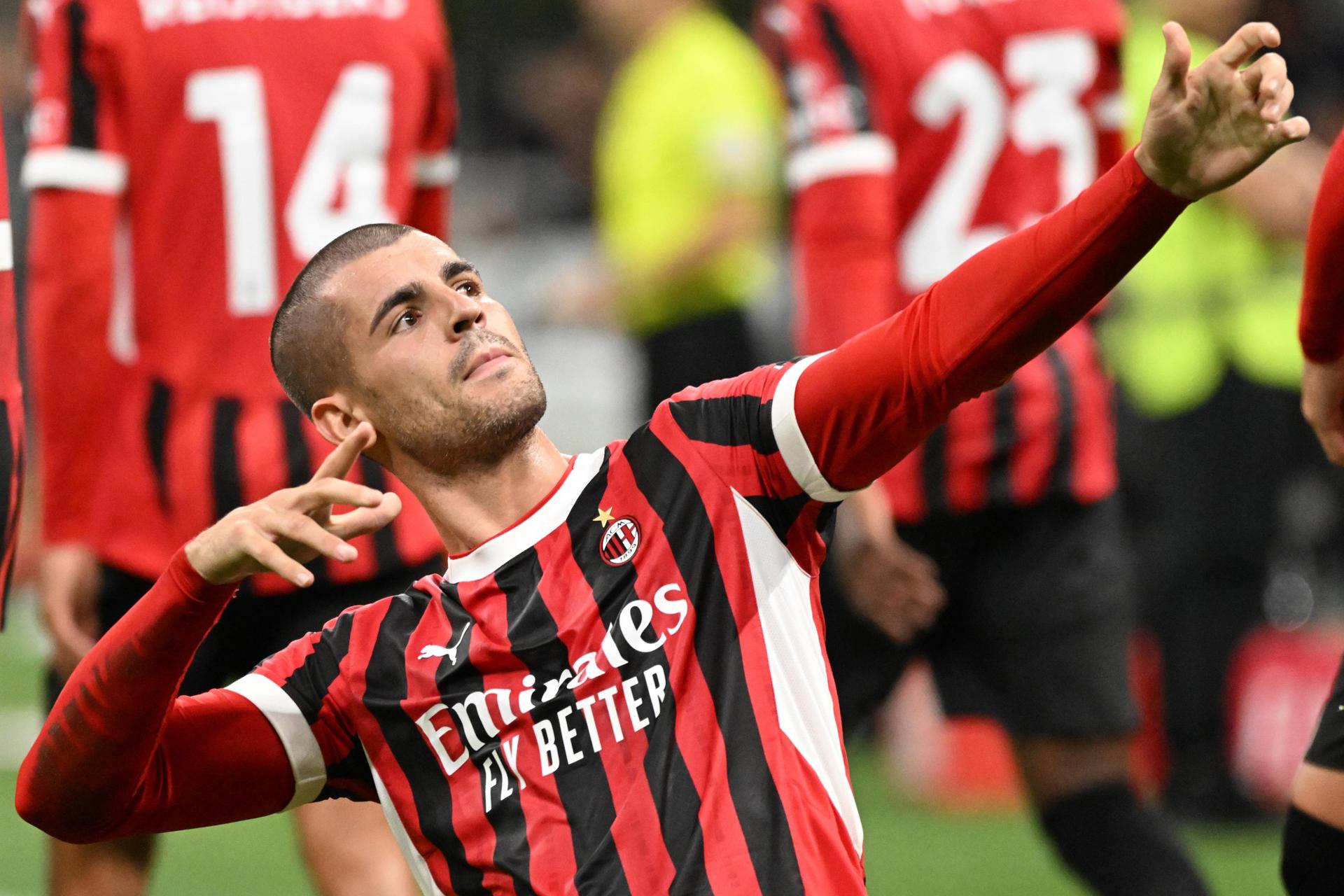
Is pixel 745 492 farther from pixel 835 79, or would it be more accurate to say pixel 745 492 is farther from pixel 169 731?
pixel 835 79

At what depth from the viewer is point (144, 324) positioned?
352 cm

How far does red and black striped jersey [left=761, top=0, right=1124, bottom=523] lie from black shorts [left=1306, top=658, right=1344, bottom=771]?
0.93m

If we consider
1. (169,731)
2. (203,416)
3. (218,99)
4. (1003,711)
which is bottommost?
(1003,711)

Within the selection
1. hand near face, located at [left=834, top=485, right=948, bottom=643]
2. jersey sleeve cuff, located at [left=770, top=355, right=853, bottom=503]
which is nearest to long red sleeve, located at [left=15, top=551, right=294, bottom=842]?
jersey sleeve cuff, located at [left=770, top=355, right=853, bottom=503]

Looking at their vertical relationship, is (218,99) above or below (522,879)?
above

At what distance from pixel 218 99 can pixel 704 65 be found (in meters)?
2.77

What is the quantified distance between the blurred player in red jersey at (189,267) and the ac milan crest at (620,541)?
0.98 metres

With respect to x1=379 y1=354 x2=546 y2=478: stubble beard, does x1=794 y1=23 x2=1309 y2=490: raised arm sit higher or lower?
higher

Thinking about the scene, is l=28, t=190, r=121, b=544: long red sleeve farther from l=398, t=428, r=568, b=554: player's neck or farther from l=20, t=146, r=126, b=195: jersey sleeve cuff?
l=398, t=428, r=568, b=554: player's neck

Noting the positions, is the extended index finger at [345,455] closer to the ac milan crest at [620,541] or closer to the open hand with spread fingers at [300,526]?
the open hand with spread fingers at [300,526]

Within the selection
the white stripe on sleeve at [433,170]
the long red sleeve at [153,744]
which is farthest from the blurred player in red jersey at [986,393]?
the long red sleeve at [153,744]

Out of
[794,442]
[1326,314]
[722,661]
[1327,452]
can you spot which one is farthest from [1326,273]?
[722,661]

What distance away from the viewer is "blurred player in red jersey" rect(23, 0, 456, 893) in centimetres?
341

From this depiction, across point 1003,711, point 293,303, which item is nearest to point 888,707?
point 1003,711
